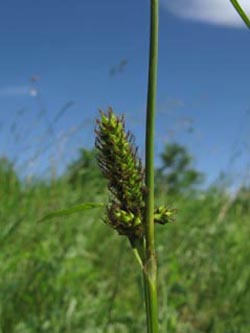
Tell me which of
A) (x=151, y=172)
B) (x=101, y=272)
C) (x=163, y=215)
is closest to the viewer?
(x=151, y=172)

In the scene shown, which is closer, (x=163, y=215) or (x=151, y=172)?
(x=151, y=172)

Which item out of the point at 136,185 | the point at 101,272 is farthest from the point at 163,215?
the point at 101,272

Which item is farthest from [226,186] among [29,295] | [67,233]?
[29,295]

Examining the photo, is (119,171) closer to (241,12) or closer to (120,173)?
(120,173)

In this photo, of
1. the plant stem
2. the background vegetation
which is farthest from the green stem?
the background vegetation

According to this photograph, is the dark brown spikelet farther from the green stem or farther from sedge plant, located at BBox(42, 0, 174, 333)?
the green stem

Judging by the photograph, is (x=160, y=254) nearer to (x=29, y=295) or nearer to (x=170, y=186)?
(x=29, y=295)
